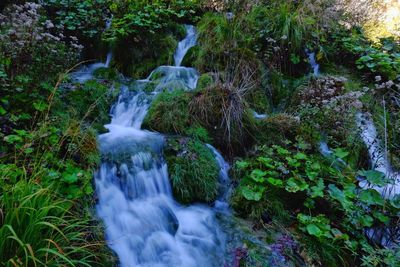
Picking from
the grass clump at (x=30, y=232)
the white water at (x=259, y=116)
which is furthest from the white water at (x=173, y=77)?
the grass clump at (x=30, y=232)

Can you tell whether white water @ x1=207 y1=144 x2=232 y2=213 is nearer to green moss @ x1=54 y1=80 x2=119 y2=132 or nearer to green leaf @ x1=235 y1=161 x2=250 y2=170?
green leaf @ x1=235 y1=161 x2=250 y2=170

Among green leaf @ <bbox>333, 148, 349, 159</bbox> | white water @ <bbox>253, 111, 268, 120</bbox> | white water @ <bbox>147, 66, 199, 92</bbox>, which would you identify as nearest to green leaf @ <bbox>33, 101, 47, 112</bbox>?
white water @ <bbox>147, 66, 199, 92</bbox>

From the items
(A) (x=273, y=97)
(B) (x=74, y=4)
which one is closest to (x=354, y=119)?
(A) (x=273, y=97)

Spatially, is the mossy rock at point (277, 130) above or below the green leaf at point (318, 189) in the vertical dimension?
above

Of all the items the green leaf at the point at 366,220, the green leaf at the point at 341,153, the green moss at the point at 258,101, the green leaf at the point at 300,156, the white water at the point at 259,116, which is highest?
the green moss at the point at 258,101

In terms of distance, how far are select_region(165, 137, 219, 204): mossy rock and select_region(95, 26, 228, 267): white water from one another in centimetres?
10

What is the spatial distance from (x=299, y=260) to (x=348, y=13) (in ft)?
19.3

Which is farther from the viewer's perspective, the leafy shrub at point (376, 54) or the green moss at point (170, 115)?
the leafy shrub at point (376, 54)

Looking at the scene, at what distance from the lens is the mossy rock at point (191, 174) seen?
334cm

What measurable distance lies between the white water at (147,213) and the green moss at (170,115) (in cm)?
32

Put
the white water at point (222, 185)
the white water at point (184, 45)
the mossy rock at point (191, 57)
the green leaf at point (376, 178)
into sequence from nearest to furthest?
the green leaf at point (376, 178), the white water at point (222, 185), the mossy rock at point (191, 57), the white water at point (184, 45)

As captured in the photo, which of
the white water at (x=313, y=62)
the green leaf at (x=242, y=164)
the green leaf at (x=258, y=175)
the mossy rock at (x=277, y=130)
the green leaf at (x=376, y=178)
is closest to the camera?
the green leaf at (x=376, y=178)

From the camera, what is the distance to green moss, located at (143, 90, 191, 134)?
418cm

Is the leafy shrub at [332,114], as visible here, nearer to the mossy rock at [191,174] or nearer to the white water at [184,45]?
the mossy rock at [191,174]
